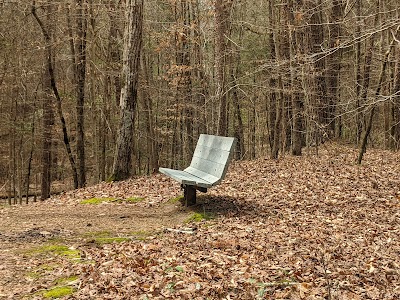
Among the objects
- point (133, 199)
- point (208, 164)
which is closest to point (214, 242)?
point (208, 164)

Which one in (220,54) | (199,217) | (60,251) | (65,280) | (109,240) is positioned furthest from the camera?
(220,54)

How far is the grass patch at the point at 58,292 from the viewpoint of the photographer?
4.05 metres

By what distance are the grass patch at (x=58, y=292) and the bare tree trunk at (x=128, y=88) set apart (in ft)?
21.8

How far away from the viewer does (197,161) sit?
919 centimetres

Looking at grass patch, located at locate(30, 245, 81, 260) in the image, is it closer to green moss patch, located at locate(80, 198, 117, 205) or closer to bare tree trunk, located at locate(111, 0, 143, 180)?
green moss patch, located at locate(80, 198, 117, 205)

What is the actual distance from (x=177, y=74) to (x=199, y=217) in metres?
12.8

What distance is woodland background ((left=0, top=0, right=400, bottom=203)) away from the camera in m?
14.4

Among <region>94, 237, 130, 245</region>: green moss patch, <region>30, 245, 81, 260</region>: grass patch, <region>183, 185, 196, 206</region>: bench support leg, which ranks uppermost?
<region>183, 185, 196, 206</region>: bench support leg

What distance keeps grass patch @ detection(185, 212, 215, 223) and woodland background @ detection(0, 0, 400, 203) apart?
6.13 m

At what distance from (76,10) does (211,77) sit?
5.44 m

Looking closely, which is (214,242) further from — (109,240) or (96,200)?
(96,200)

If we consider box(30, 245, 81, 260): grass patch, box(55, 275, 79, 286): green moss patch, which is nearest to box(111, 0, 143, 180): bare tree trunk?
box(30, 245, 81, 260): grass patch

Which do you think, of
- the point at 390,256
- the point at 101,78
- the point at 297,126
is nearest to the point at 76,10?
the point at 101,78

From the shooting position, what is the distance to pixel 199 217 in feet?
23.7
